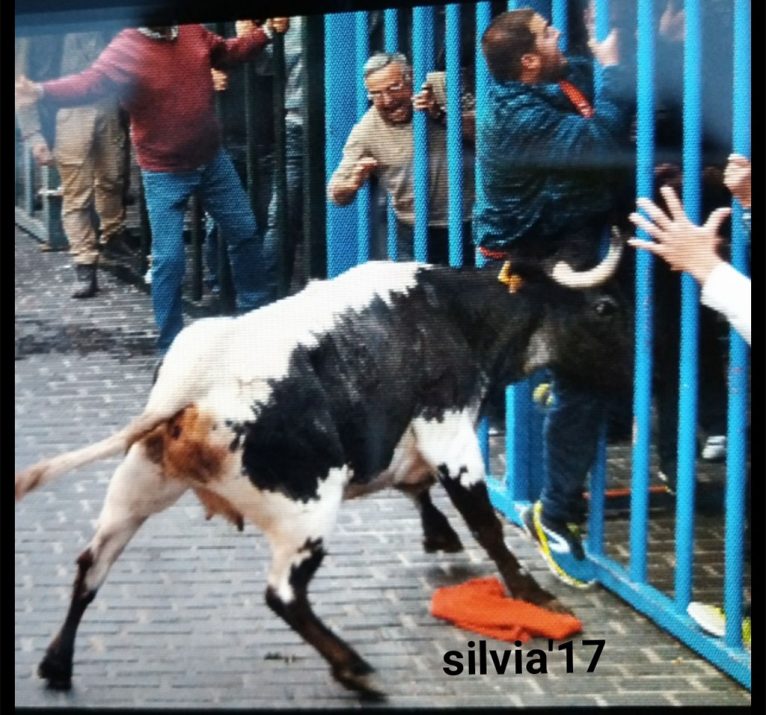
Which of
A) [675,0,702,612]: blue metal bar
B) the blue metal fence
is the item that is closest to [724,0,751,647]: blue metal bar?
the blue metal fence

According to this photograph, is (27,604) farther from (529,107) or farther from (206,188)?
(529,107)

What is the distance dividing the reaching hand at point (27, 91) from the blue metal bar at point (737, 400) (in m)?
1.91

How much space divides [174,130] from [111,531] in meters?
1.13

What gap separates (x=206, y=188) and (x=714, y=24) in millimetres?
1458

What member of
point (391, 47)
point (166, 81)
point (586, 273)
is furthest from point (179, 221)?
point (586, 273)

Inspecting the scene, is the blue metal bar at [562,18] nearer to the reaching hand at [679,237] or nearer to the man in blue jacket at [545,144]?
the man in blue jacket at [545,144]

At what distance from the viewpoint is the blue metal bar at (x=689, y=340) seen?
4465mm

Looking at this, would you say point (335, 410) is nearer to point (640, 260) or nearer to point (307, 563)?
point (307, 563)

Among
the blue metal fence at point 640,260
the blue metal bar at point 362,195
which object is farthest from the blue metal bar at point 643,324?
the blue metal bar at point 362,195

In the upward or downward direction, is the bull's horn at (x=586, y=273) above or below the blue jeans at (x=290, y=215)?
below

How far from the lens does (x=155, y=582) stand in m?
4.61

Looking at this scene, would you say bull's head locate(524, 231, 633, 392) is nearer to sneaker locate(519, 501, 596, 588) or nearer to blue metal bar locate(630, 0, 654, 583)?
blue metal bar locate(630, 0, 654, 583)

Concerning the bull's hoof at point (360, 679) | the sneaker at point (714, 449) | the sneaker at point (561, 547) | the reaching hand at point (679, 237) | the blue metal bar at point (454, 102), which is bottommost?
the bull's hoof at point (360, 679)

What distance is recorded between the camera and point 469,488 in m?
4.65
